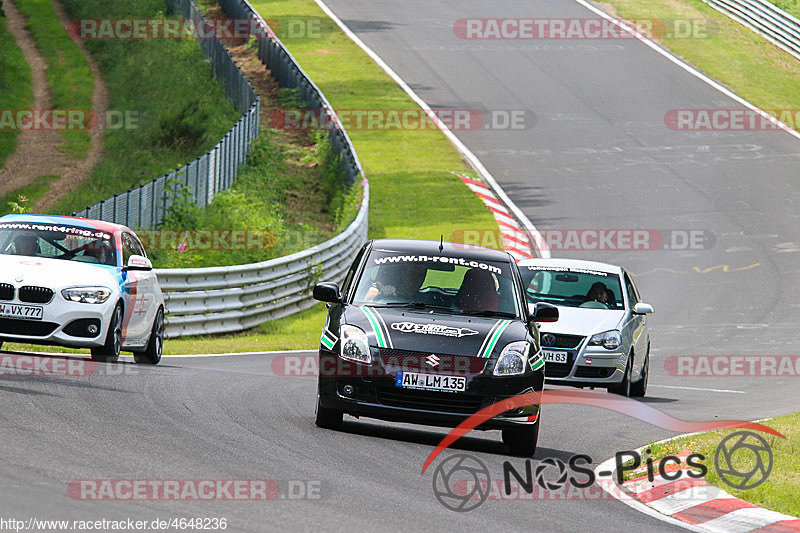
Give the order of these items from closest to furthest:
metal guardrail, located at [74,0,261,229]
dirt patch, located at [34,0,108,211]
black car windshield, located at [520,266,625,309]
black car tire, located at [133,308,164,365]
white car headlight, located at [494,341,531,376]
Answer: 1. white car headlight, located at [494,341,531,376]
2. black car tire, located at [133,308,164,365]
3. black car windshield, located at [520,266,625,309]
4. metal guardrail, located at [74,0,261,229]
5. dirt patch, located at [34,0,108,211]

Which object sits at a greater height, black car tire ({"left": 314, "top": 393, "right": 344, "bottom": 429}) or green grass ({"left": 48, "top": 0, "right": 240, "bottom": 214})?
green grass ({"left": 48, "top": 0, "right": 240, "bottom": 214})

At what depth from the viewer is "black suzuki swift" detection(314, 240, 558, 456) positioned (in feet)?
32.3

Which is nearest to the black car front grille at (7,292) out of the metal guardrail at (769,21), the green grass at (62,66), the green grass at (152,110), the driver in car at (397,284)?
the driver in car at (397,284)

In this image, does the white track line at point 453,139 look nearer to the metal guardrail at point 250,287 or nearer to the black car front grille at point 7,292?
the metal guardrail at point 250,287

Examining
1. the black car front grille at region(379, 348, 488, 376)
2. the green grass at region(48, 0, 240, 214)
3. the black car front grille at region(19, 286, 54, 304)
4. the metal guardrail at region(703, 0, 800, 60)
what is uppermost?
the metal guardrail at region(703, 0, 800, 60)

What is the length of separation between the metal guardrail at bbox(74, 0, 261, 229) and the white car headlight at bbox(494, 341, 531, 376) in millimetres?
11105

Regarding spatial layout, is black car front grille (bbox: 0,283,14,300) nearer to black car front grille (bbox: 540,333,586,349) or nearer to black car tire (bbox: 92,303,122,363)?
black car tire (bbox: 92,303,122,363)

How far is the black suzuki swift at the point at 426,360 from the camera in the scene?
984 centimetres

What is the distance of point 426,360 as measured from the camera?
9.85 metres

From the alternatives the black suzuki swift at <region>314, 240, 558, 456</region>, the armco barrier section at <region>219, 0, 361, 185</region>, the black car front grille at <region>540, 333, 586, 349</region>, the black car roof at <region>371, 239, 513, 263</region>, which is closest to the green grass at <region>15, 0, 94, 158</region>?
the armco barrier section at <region>219, 0, 361, 185</region>

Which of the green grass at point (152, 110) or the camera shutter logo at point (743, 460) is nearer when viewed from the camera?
the camera shutter logo at point (743, 460)

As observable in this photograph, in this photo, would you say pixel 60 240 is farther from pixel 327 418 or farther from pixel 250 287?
pixel 250 287

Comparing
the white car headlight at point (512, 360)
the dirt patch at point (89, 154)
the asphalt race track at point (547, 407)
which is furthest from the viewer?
the dirt patch at point (89, 154)

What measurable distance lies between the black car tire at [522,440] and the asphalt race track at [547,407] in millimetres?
205
